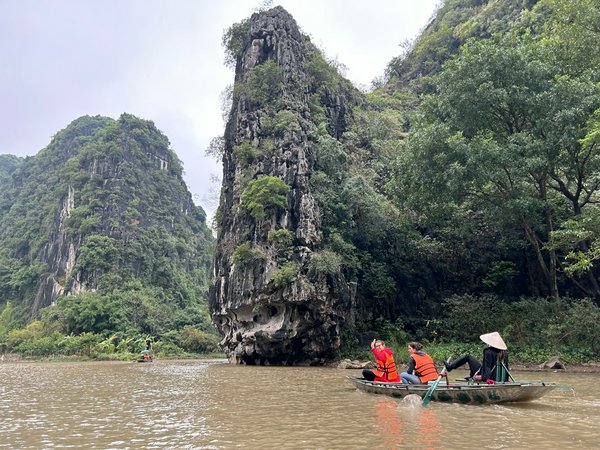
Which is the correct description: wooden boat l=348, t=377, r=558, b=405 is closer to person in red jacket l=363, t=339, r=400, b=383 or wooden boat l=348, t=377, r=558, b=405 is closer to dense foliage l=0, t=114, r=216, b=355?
person in red jacket l=363, t=339, r=400, b=383

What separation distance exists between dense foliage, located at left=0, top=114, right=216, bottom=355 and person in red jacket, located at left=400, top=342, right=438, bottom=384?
35.8 meters

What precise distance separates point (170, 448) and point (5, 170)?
390 ft

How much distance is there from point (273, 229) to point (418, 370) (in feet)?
45.5

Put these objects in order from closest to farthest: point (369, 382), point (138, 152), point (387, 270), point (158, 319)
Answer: point (369, 382), point (387, 270), point (158, 319), point (138, 152)

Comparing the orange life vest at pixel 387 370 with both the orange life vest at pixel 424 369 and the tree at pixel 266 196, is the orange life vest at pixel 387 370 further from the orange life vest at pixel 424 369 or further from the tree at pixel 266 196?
the tree at pixel 266 196

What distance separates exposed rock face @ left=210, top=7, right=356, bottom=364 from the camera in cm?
2039

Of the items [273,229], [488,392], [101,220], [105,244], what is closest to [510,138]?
[273,229]

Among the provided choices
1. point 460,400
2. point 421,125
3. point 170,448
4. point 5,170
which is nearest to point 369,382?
point 460,400

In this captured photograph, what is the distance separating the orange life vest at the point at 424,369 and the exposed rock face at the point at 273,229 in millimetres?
11123

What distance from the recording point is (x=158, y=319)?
46.8 metres

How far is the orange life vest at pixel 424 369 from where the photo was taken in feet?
27.1

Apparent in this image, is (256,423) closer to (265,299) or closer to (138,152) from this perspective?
(265,299)

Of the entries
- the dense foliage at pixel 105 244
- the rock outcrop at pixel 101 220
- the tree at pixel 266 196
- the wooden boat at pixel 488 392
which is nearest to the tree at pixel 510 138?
the tree at pixel 266 196

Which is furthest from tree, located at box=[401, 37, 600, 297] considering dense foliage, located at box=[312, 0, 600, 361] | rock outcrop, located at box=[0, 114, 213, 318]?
rock outcrop, located at box=[0, 114, 213, 318]
